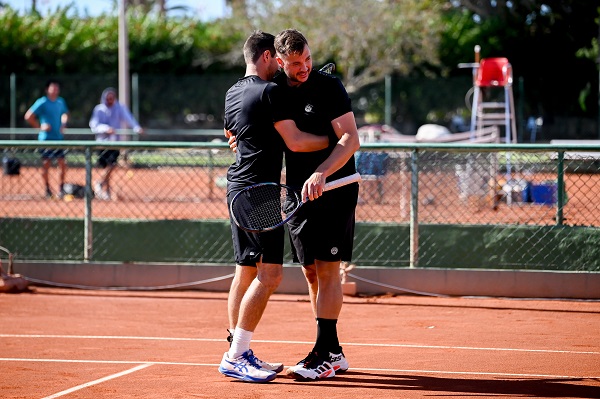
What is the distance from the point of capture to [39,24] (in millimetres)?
30797

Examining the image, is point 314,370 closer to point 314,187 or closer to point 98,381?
point 314,187

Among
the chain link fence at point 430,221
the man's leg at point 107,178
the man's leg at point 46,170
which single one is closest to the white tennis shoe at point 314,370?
the chain link fence at point 430,221

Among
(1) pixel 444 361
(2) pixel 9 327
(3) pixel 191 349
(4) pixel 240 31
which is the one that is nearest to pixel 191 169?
(2) pixel 9 327

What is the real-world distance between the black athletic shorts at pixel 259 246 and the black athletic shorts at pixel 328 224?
0.16 metres

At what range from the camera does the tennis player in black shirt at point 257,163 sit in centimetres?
612

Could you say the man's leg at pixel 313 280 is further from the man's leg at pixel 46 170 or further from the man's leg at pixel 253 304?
the man's leg at pixel 46 170

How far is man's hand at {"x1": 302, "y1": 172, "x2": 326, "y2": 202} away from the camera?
5902 mm

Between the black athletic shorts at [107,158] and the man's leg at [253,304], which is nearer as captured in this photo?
the man's leg at [253,304]

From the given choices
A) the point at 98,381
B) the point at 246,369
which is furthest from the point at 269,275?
the point at 98,381

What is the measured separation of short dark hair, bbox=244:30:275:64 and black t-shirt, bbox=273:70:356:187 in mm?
199

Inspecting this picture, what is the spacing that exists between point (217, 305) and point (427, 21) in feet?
63.0

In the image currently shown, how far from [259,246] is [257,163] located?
0.53 m

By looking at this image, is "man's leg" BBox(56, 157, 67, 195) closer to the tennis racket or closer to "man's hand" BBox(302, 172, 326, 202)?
the tennis racket

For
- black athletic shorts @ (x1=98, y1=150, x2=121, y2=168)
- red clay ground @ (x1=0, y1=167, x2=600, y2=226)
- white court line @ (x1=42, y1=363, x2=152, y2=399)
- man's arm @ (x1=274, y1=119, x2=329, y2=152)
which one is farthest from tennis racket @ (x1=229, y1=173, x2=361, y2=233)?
black athletic shorts @ (x1=98, y1=150, x2=121, y2=168)
